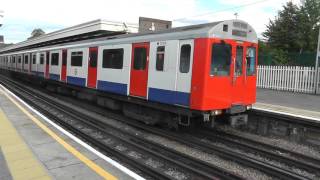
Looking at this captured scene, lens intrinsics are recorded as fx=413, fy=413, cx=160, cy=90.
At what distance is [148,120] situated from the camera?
42.0 feet

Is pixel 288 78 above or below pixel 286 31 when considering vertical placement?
below

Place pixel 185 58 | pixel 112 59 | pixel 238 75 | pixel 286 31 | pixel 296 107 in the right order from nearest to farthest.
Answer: pixel 185 58, pixel 238 75, pixel 296 107, pixel 112 59, pixel 286 31

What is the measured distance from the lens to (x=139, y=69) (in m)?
12.7

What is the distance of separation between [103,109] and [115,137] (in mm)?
6202

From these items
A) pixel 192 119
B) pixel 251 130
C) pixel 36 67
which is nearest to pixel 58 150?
pixel 192 119

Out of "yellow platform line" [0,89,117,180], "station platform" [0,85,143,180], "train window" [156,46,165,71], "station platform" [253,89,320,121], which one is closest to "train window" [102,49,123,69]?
"train window" [156,46,165,71]

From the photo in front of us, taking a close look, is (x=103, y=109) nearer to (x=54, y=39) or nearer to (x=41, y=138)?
(x=41, y=138)

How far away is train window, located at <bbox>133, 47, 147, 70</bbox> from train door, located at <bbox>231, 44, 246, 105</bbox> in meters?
2.79

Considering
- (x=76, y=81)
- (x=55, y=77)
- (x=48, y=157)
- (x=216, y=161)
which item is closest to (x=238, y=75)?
(x=216, y=161)

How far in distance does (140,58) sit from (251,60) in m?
3.33

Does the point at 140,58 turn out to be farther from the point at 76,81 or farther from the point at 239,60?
the point at 76,81

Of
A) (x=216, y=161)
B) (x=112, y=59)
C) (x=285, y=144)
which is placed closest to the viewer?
(x=216, y=161)

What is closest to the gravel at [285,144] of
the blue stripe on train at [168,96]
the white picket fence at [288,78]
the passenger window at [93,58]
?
the blue stripe on train at [168,96]

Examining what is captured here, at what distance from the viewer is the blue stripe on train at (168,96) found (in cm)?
1058
